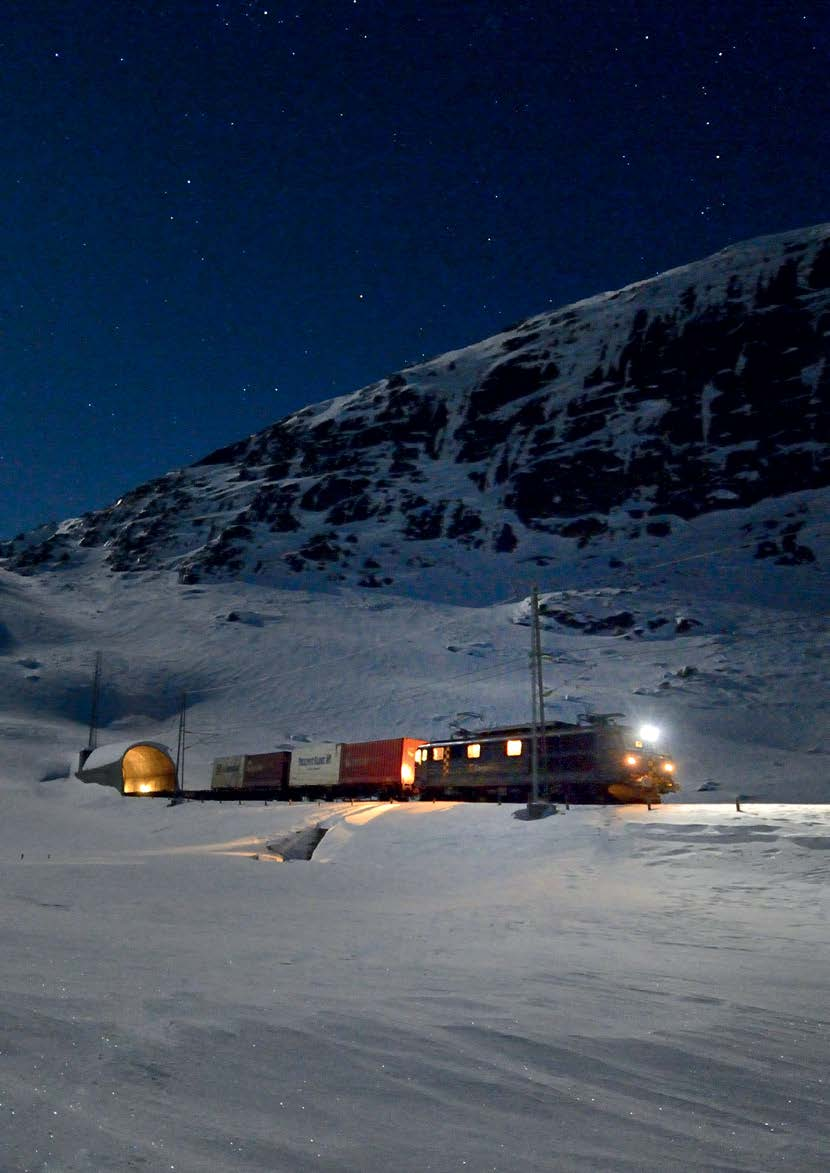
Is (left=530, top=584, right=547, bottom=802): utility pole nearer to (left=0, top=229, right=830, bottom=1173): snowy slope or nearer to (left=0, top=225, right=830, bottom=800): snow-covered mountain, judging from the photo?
(left=0, top=229, right=830, bottom=1173): snowy slope

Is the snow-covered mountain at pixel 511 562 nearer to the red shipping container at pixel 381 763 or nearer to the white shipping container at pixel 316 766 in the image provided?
the white shipping container at pixel 316 766

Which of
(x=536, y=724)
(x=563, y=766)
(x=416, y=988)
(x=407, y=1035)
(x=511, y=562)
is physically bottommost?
(x=416, y=988)

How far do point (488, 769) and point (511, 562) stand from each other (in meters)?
82.7

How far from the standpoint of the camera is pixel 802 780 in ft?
135

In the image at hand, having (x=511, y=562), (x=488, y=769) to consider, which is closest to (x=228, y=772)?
(x=488, y=769)

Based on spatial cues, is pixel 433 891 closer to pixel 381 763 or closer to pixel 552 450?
pixel 381 763

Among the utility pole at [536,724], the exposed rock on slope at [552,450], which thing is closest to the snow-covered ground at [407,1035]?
the utility pole at [536,724]

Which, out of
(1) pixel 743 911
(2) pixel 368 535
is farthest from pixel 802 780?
(2) pixel 368 535

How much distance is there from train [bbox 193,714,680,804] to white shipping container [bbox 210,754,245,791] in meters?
0.33

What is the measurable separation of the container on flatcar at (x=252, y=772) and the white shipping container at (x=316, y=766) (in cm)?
74

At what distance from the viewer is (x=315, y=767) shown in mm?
45219

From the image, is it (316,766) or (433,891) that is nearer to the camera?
(433,891)

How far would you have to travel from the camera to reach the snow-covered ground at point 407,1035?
2.41 m

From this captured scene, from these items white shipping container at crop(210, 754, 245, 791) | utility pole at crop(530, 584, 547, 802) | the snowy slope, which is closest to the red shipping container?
the snowy slope
